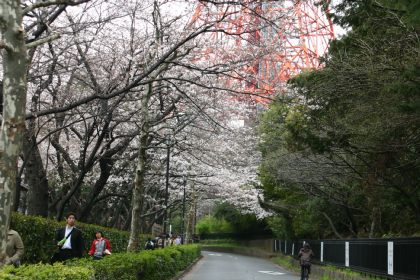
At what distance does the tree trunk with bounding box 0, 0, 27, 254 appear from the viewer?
5848 mm

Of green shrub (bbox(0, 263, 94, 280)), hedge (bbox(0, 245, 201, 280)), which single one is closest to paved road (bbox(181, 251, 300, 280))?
hedge (bbox(0, 245, 201, 280))

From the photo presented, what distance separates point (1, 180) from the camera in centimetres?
583

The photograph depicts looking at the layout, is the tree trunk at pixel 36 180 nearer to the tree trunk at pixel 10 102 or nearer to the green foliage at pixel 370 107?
the green foliage at pixel 370 107

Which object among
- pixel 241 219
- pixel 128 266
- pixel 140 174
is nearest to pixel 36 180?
pixel 140 174

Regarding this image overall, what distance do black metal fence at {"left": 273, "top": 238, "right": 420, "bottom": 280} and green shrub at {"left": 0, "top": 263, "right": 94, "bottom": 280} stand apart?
8.09 m

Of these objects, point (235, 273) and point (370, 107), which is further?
point (235, 273)

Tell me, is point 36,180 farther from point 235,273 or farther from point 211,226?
point 211,226

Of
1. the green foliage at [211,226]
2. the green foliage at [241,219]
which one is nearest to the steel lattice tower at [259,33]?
the green foliage at [241,219]

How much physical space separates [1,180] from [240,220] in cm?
4996

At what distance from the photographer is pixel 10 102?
5973 millimetres

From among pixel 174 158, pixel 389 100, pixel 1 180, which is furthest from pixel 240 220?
pixel 1 180

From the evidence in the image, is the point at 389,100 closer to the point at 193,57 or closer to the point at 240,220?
the point at 193,57

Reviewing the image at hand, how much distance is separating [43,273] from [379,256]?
37.6 ft

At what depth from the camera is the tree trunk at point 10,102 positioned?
5848 millimetres
